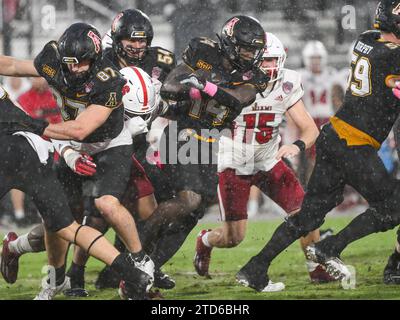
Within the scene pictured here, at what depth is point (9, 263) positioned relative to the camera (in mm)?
6699

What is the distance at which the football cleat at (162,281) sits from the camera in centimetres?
648

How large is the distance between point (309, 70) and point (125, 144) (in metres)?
3.72

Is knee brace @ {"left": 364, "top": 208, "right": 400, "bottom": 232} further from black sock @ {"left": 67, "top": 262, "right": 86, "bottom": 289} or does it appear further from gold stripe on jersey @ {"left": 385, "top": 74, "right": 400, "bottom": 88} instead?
black sock @ {"left": 67, "top": 262, "right": 86, "bottom": 289}

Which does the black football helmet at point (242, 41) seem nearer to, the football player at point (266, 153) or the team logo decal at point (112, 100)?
the football player at point (266, 153)

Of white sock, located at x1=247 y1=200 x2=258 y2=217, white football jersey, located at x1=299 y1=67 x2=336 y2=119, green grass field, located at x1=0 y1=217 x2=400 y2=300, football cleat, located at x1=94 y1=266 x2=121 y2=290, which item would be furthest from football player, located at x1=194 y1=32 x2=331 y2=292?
white football jersey, located at x1=299 y1=67 x2=336 y2=119

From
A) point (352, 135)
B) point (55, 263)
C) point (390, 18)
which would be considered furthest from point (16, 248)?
point (390, 18)

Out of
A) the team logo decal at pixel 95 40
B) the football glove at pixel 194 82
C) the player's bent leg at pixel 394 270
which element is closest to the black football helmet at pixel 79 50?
the team logo decal at pixel 95 40

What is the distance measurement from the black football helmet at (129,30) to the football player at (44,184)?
96cm

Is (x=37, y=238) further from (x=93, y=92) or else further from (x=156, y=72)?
(x=156, y=72)

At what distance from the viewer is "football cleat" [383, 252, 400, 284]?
6.51 m

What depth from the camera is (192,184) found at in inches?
254

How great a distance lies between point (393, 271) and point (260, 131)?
1174mm

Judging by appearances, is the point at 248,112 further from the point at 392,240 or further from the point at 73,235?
the point at 392,240

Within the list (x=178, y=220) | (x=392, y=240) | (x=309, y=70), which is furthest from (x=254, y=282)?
(x=309, y=70)
